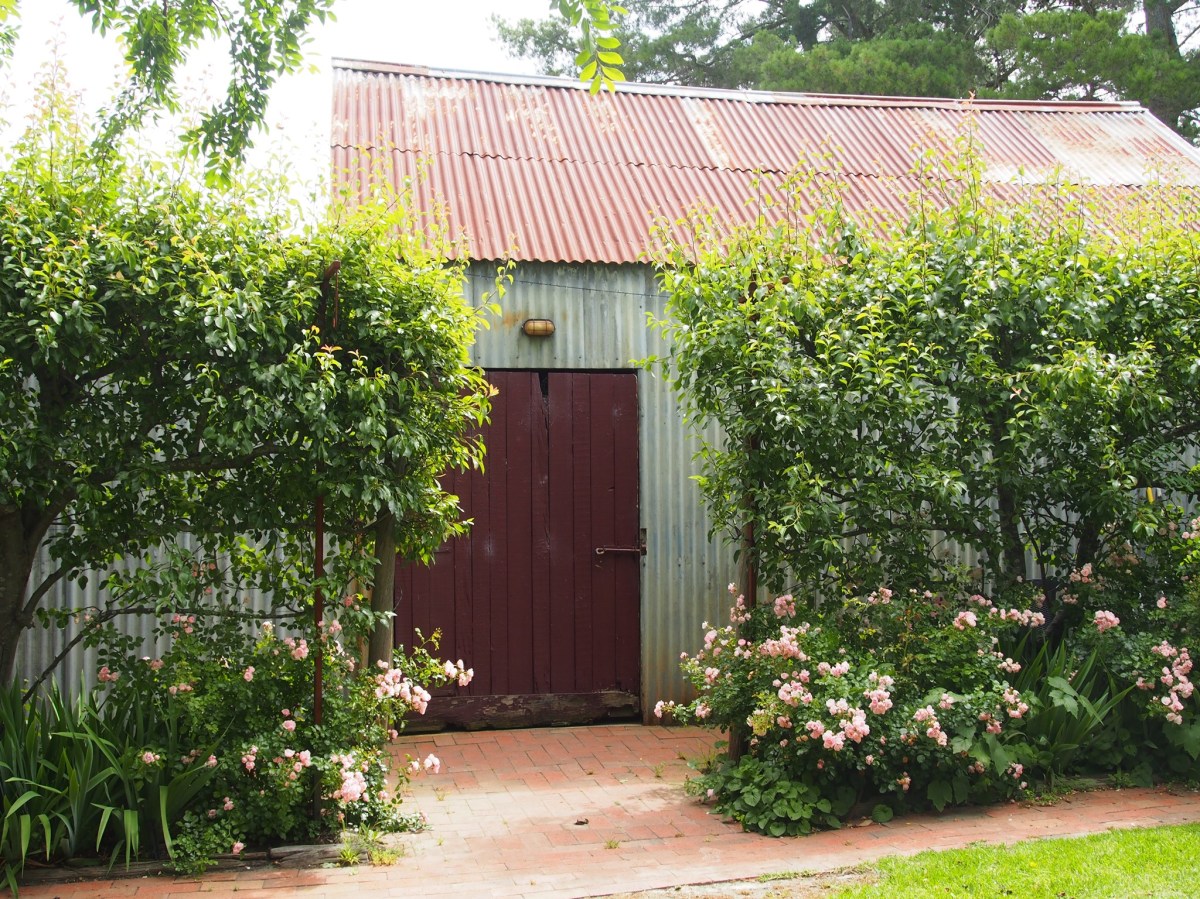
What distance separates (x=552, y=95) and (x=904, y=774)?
737cm

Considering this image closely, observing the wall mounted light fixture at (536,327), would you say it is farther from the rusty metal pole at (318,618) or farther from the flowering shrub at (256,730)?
the flowering shrub at (256,730)

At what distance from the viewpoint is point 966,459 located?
6.50 metres

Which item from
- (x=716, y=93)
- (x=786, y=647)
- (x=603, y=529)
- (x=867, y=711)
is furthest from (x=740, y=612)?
(x=716, y=93)

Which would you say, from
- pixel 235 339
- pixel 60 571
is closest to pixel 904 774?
pixel 235 339

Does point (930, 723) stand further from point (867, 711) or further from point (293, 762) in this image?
point (293, 762)

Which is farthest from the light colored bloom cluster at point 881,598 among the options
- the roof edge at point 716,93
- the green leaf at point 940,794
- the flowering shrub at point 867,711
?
the roof edge at point 716,93

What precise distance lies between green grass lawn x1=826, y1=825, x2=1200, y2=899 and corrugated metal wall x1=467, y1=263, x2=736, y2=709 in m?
3.08

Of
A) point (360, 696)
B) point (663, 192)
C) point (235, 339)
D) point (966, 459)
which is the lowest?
point (360, 696)

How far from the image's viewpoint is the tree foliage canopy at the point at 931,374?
602cm

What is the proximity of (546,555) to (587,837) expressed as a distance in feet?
Result: 8.70

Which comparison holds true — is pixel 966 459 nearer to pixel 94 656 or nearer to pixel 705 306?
pixel 705 306

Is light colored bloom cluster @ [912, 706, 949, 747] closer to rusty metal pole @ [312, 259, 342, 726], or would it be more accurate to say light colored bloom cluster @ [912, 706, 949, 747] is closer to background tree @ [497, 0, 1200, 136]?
rusty metal pole @ [312, 259, 342, 726]

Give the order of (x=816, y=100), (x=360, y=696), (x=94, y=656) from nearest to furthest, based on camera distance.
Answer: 1. (x=360, y=696)
2. (x=94, y=656)
3. (x=816, y=100)

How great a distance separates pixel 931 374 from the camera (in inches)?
250
